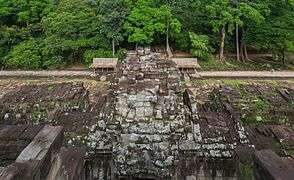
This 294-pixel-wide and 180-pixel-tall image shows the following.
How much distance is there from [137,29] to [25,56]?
6815 millimetres

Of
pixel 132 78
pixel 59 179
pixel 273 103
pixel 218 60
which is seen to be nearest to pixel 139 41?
pixel 218 60

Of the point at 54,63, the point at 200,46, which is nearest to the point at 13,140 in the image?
the point at 54,63

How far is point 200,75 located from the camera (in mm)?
19047

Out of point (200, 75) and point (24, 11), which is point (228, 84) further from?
point (24, 11)

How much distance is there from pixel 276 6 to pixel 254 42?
2662 millimetres

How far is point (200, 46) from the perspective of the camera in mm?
22234

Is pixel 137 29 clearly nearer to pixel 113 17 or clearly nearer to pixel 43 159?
pixel 113 17

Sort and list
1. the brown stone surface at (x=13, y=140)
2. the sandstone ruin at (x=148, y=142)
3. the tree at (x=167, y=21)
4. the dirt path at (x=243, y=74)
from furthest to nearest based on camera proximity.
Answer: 1. the tree at (x=167, y=21)
2. the dirt path at (x=243, y=74)
3. the brown stone surface at (x=13, y=140)
4. the sandstone ruin at (x=148, y=142)

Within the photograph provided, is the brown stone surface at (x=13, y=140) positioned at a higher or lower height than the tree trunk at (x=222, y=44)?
higher

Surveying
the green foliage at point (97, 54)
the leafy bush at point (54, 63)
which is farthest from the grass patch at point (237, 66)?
the leafy bush at point (54, 63)

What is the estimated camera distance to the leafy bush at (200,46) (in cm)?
2231

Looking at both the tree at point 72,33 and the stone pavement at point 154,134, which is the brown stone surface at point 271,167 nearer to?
the stone pavement at point 154,134

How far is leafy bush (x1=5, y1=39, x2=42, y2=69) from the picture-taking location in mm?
22172

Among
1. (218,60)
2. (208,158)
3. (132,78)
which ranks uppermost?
(132,78)
